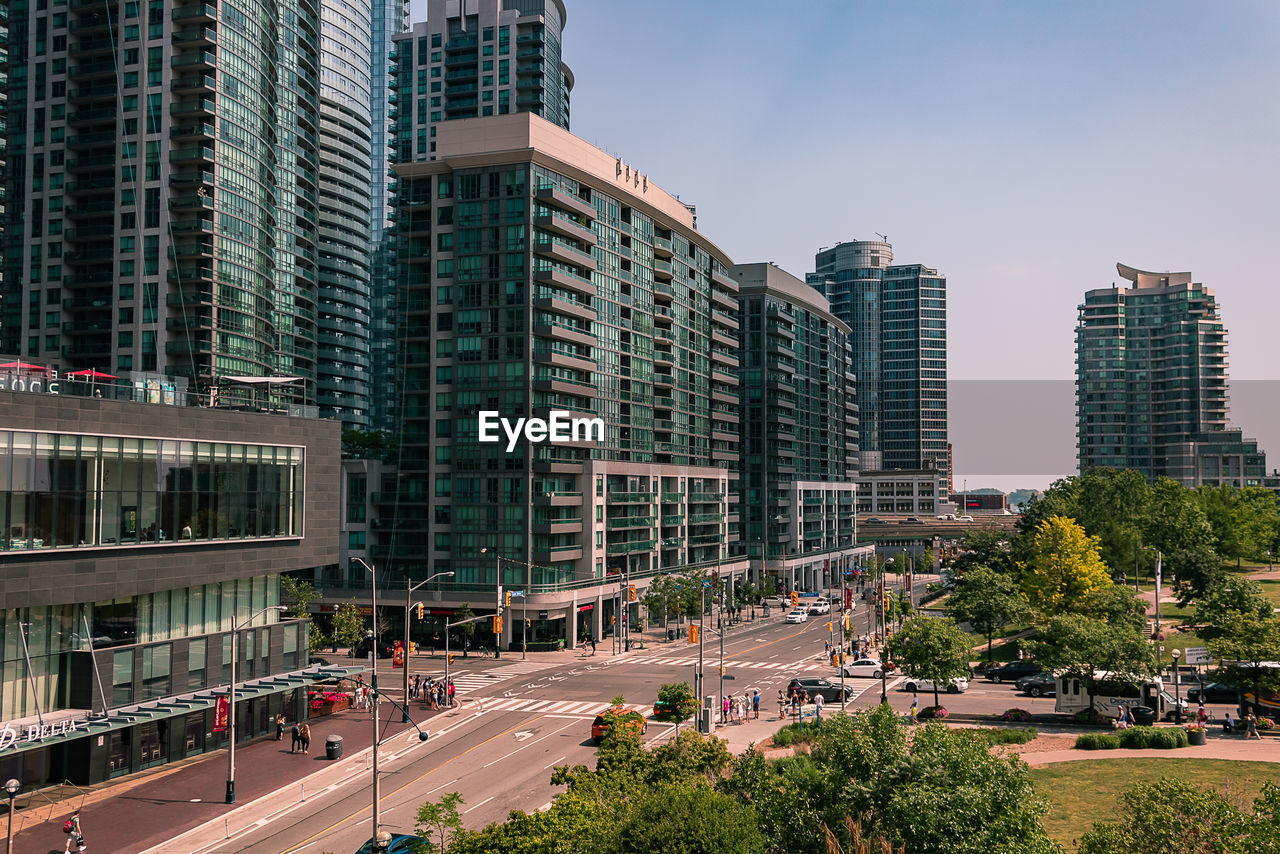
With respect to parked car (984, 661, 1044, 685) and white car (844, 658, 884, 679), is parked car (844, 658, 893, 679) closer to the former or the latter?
white car (844, 658, 884, 679)

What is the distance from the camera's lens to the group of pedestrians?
2517 inches

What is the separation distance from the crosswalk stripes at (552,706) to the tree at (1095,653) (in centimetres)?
2554

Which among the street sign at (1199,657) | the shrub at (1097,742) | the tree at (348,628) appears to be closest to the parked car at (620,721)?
the shrub at (1097,742)

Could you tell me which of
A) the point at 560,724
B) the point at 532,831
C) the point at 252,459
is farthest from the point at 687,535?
the point at 532,831

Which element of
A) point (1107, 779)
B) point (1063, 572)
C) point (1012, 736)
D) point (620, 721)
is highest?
point (1063, 572)

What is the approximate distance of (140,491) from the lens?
51.2m

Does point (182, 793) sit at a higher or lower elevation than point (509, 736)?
higher

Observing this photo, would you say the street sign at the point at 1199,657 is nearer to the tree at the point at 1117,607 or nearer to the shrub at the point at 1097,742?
the tree at the point at 1117,607

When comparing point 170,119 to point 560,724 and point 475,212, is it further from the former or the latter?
point 560,724

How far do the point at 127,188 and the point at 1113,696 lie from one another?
11175cm

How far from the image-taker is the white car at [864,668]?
264ft

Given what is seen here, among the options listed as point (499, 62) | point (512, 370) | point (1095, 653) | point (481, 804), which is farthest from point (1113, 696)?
point (499, 62)

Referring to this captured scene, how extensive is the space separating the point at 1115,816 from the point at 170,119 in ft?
386

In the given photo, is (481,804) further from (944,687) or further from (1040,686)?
(1040,686)
